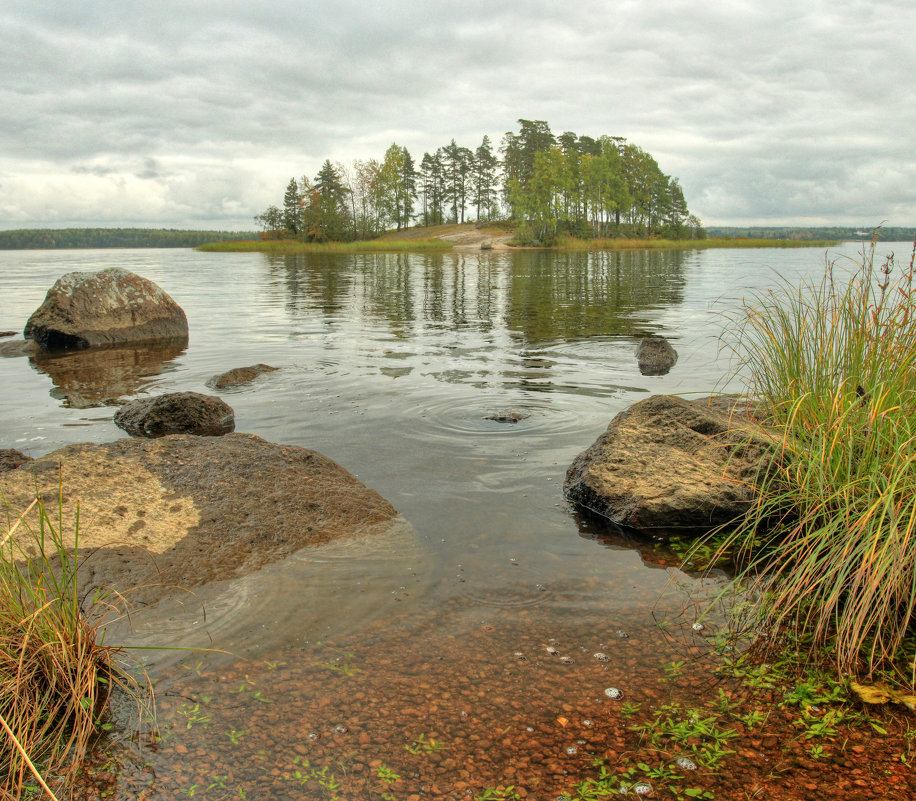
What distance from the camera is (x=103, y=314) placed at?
15.3m

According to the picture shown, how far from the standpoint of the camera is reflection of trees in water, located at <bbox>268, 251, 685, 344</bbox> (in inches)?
706

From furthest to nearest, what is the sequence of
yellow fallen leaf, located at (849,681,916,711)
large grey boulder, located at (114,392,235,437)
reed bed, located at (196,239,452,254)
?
reed bed, located at (196,239,452,254) → large grey boulder, located at (114,392,235,437) → yellow fallen leaf, located at (849,681,916,711)

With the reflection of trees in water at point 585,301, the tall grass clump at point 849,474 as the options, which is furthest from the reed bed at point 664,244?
the tall grass clump at point 849,474

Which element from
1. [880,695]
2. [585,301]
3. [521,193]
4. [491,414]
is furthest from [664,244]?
[880,695]

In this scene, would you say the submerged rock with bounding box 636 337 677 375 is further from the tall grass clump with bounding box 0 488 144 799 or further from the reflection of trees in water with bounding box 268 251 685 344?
the tall grass clump with bounding box 0 488 144 799

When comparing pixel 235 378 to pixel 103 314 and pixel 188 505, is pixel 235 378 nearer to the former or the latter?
pixel 188 505

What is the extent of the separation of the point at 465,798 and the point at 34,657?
→ 6.38ft

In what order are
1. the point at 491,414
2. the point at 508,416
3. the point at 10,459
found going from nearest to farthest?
the point at 10,459, the point at 508,416, the point at 491,414

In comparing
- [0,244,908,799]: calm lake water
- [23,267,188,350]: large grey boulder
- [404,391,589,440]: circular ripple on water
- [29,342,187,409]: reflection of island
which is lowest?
[0,244,908,799]: calm lake water

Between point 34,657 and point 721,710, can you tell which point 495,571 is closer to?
point 721,710

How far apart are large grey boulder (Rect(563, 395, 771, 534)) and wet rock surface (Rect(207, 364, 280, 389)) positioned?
660cm

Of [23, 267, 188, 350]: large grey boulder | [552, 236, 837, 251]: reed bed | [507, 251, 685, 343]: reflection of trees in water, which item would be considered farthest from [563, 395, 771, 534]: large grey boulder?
[552, 236, 837, 251]: reed bed

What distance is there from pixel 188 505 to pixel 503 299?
2049cm

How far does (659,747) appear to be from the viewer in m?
2.87
